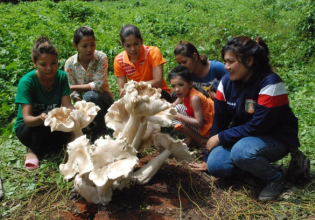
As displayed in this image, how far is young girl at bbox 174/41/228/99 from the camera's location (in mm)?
3844

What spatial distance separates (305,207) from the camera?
104 inches

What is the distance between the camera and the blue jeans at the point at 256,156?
272 centimetres

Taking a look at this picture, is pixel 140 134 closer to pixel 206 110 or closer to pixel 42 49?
pixel 206 110

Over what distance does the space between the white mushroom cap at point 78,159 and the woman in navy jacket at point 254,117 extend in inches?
49.7

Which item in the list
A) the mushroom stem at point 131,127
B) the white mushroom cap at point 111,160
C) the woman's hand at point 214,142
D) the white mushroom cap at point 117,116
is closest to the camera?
the white mushroom cap at point 111,160

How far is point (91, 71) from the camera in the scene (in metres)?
4.15

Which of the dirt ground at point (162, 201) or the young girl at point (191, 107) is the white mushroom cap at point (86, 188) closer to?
the dirt ground at point (162, 201)

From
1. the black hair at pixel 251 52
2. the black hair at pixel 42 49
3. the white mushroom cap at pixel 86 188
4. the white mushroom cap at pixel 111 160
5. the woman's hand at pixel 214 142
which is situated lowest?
the white mushroom cap at pixel 86 188

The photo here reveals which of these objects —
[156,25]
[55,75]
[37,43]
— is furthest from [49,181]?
[156,25]

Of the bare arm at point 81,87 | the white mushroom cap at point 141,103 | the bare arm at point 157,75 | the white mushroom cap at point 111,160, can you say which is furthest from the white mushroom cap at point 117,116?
the bare arm at point 81,87

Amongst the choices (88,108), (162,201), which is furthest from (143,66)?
(162,201)

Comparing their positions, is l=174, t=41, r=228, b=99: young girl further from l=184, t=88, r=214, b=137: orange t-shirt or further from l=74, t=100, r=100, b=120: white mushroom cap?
l=74, t=100, r=100, b=120: white mushroom cap

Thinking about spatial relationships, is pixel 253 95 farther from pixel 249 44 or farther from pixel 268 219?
pixel 268 219

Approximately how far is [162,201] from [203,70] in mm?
1910
